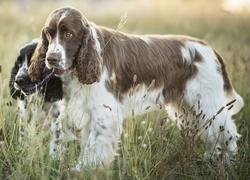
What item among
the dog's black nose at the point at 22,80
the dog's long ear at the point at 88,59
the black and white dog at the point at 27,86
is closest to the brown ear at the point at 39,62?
the black and white dog at the point at 27,86

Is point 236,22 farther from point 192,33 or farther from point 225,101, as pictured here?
point 225,101

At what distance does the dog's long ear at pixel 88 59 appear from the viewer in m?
4.31

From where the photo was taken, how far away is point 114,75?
3.84 meters

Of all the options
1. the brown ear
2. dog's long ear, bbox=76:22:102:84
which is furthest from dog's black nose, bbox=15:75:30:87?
dog's long ear, bbox=76:22:102:84

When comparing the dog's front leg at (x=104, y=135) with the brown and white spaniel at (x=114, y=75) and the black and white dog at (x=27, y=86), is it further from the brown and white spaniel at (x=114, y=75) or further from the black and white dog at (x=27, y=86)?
the black and white dog at (x=27, y=86)

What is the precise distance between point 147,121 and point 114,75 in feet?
3.55

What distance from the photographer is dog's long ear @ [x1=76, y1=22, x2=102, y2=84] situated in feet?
14.1

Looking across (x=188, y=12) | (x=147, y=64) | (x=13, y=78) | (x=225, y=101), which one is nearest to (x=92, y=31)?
(x=147, y=64)

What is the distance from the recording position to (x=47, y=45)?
4.53 meters

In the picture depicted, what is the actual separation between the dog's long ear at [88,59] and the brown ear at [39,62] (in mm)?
384

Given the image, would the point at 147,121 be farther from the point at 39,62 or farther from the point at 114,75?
the point at 39,62

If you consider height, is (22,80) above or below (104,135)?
above

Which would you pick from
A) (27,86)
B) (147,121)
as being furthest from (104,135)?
(27,86)

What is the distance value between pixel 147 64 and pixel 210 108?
883mm
